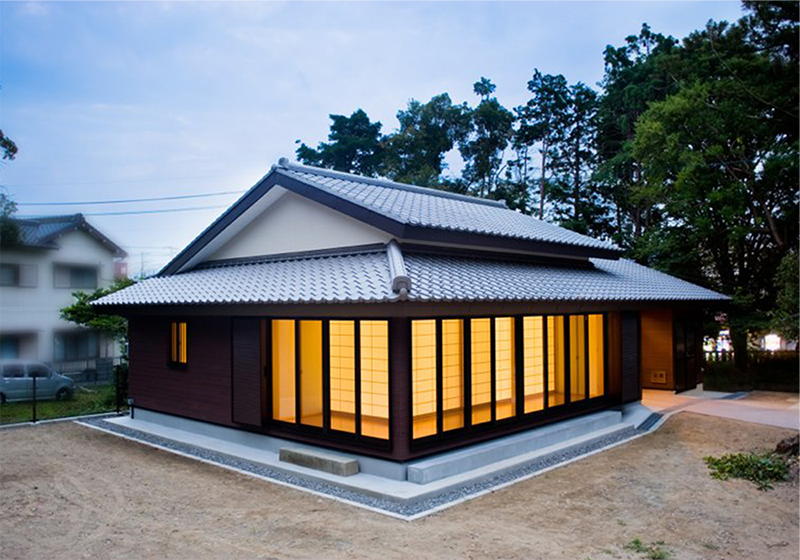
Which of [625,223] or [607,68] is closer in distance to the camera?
[625,223]

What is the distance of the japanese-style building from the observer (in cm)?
786

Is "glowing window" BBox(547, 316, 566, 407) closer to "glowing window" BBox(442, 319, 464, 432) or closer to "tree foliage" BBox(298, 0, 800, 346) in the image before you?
"glowing window" BBox(442, 319, 464, 432)

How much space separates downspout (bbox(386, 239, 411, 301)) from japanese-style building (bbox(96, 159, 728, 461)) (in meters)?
0.03

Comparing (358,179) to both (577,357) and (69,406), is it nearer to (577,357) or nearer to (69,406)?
(577,357)

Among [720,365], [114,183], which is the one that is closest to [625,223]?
[720,365]

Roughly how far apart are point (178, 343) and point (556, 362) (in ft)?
24.5

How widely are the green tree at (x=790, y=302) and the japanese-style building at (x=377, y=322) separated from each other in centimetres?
251

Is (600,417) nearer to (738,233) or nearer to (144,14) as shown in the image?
(738,233)

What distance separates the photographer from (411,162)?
33.3m

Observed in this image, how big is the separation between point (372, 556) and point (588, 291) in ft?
22.3

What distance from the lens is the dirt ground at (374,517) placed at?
5.54 metres

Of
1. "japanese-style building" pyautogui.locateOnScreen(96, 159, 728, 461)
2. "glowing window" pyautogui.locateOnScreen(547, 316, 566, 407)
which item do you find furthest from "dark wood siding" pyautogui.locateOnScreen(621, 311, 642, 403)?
"glowing window" pyautogui.locateOnScreen(547, 316, 566, 407)

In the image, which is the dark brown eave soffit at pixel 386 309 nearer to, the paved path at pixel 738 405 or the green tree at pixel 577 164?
the paved path at pixel 738 405

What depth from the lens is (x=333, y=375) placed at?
8.45 m
